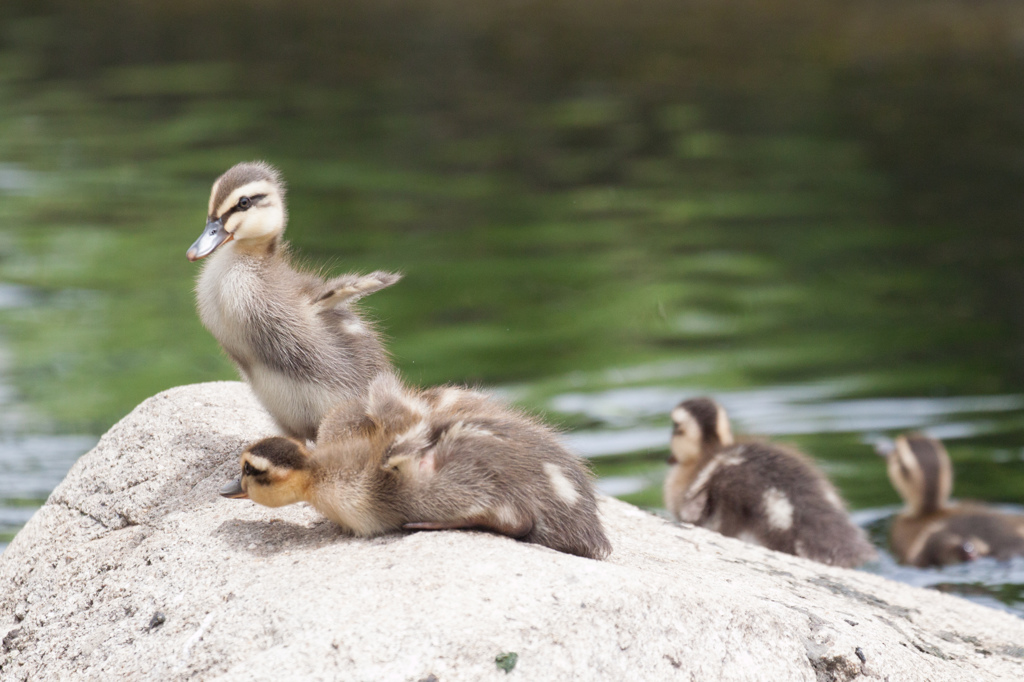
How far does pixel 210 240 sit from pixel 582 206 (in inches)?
393

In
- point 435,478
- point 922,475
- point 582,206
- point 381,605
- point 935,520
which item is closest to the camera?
point 381,605

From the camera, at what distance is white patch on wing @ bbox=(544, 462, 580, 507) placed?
11.3 ft

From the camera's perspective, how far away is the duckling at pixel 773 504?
5.43m

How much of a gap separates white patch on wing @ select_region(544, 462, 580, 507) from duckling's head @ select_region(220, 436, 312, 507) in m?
0.61

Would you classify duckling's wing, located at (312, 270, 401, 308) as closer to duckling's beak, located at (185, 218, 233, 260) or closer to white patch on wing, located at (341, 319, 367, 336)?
white patch on wing, located at (341, 319, 367, 336)

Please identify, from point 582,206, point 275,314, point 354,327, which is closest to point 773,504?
point 354,327

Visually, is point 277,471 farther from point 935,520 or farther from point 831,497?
point 935,520

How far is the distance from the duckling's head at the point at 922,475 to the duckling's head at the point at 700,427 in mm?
1310

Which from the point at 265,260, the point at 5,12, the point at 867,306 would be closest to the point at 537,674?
the point at 265,260

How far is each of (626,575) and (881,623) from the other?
969 mm

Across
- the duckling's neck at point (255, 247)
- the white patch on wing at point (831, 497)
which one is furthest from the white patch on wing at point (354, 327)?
the white patch on wing at point (831, 497)

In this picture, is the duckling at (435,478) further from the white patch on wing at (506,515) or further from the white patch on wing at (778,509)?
the white patch on wing at (778,509)

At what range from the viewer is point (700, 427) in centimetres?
602

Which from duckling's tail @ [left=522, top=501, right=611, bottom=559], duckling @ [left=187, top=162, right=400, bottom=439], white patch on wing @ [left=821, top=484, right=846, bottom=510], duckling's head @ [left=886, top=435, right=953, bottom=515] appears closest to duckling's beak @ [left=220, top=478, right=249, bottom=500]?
duckling @ [left=187, top=162, right=400, bottom=439]
